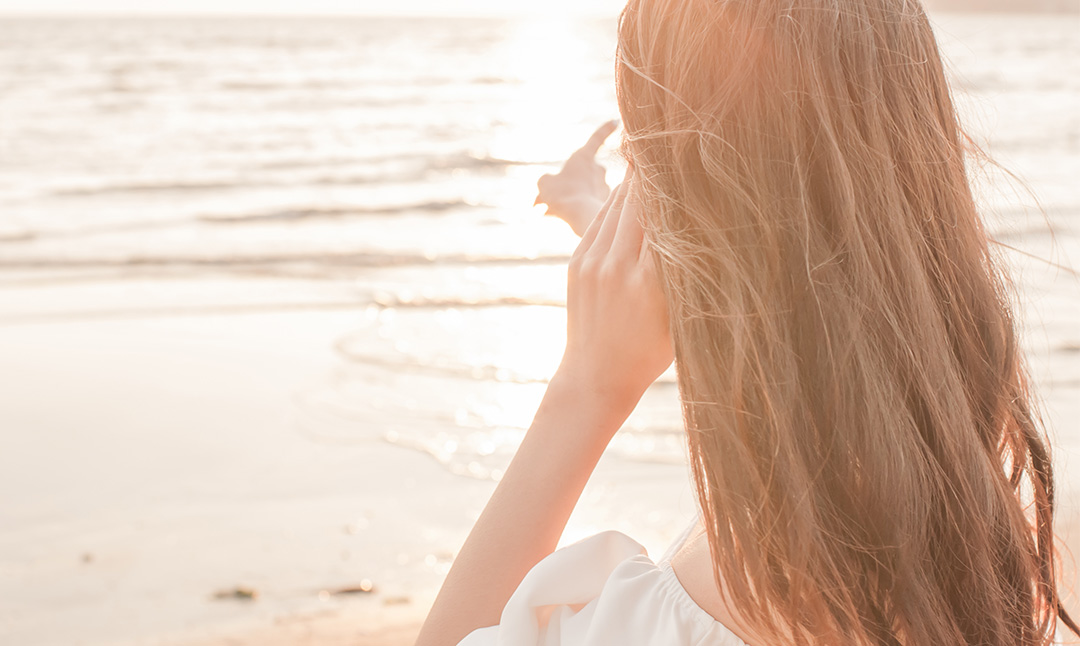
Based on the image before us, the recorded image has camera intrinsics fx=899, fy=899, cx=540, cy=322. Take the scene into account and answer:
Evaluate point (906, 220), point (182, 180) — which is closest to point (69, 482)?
point (906, 220)

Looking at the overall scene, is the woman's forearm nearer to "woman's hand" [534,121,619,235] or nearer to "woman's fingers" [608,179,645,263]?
"woman's fingers" [608,179,645,263]

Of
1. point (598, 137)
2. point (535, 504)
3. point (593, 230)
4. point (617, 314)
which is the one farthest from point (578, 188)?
point (535, 504)

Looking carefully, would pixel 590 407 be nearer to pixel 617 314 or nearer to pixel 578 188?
pixel 617 314

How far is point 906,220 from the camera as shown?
4.04 feet

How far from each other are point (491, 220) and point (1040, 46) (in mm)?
30715

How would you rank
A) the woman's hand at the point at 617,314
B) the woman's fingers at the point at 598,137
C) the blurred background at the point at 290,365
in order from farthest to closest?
the blurred background at the point at 290,365, the woman's fingers at the point at 598,137, the woman's hand at the point at 617,314

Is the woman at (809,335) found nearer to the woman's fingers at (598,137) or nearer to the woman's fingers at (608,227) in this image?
the woman's fingers at (608,227)

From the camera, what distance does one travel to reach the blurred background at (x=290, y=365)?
3.52 meters

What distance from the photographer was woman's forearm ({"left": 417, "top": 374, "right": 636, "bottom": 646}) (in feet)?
4.50

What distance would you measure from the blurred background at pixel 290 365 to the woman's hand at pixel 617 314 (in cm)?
38

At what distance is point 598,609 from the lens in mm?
1253

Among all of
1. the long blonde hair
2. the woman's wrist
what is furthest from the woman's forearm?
the long blonde hair

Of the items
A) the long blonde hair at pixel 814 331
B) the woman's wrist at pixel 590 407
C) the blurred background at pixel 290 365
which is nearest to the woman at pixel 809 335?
the long blonde hair at pixel 814 331

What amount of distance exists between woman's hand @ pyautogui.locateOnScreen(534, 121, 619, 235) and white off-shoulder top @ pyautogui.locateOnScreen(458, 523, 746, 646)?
2.64 feet
